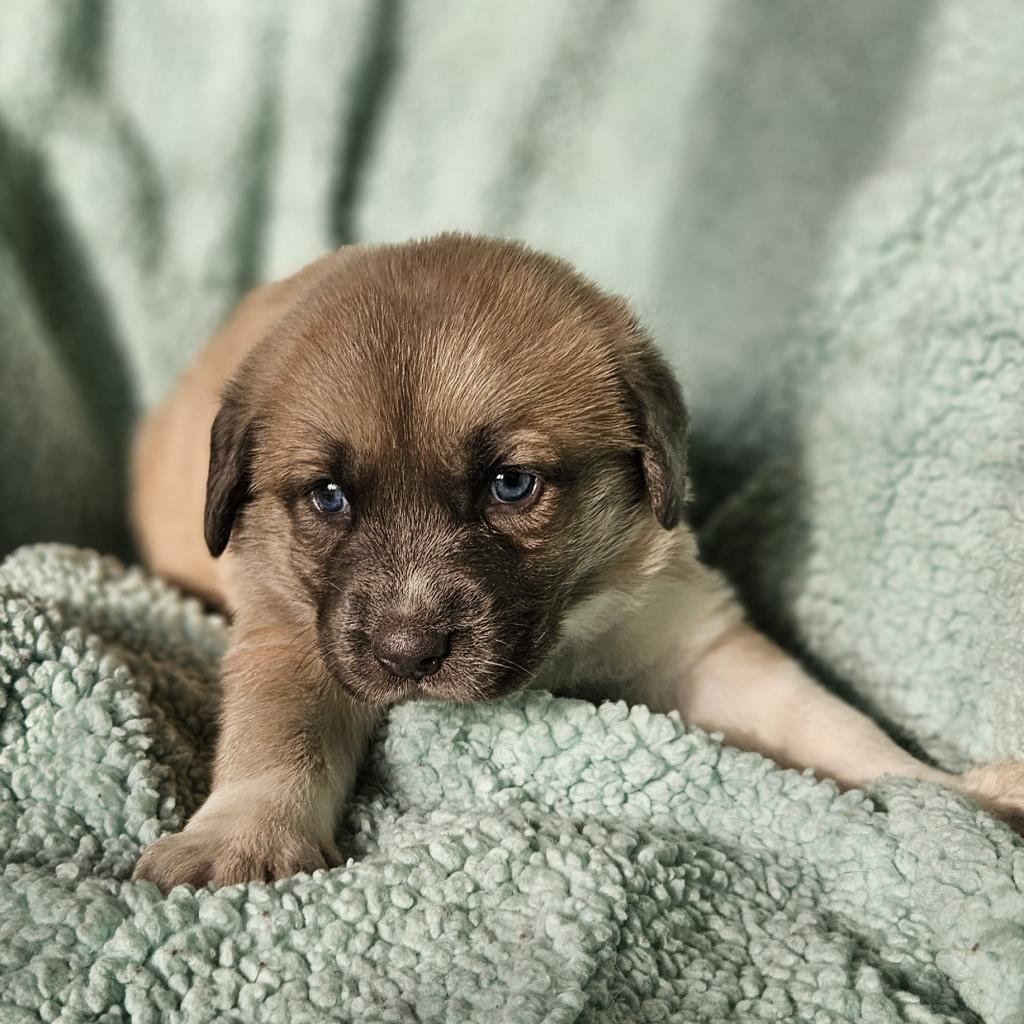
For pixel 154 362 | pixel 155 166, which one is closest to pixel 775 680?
pixel 154 362

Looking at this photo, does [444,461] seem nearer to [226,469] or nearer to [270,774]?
[226,469]

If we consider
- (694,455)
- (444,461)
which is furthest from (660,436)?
(694,455)

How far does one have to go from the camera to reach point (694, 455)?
11.8ft

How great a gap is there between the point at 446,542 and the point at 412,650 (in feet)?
0.67

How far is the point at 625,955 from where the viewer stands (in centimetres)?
176

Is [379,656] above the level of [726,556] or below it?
above

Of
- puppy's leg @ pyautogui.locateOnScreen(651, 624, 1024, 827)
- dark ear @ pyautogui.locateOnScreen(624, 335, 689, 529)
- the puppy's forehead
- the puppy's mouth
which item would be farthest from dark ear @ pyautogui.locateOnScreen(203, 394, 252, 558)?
puppy's leg @ pyautogui.locateOnScreen(651, 624, 1024, 827)

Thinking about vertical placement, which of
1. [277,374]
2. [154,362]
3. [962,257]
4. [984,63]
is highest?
[984,63]

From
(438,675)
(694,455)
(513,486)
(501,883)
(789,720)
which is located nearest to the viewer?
(501,883)

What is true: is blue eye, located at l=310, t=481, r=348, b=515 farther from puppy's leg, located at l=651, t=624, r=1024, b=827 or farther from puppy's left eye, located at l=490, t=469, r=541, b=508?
puppy's leg, located at l=651, t=624, r=1024, b=827

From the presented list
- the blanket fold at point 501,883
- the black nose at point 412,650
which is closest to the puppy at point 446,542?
the black nose at point 412,650

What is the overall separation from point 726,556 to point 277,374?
145cm

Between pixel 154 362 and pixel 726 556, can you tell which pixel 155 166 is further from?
pixel 726 556

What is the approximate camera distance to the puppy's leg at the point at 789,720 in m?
2.32
